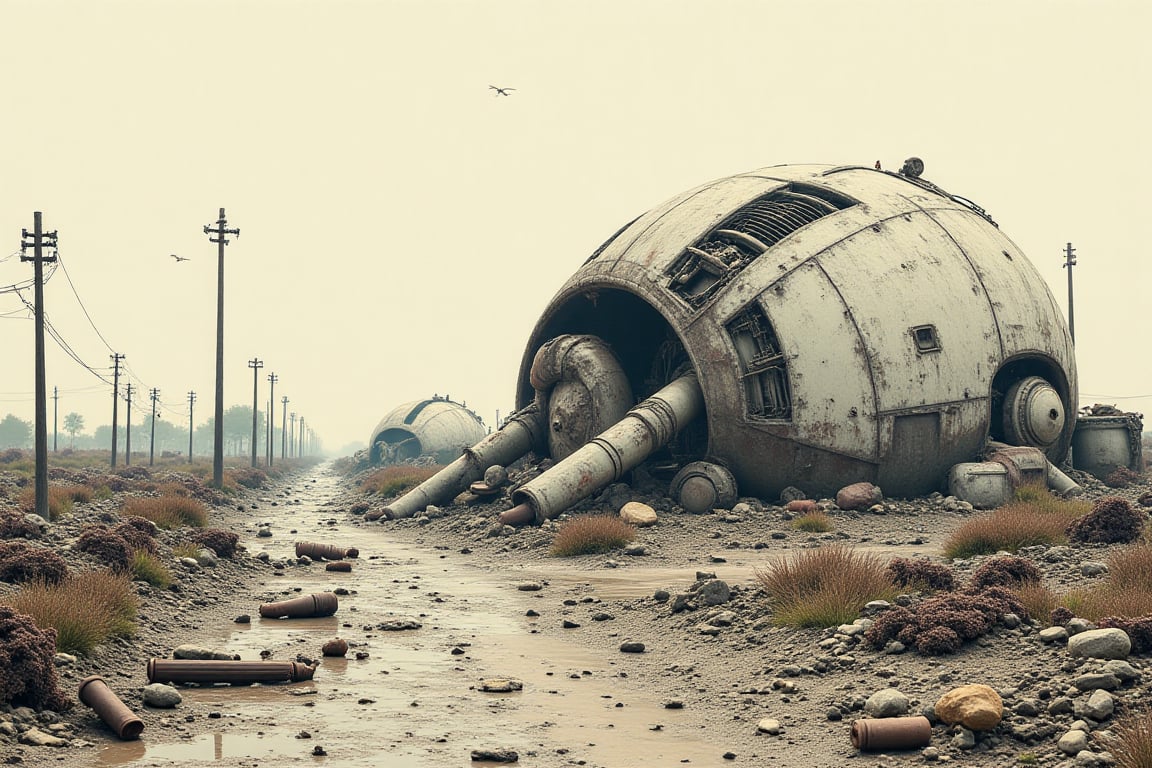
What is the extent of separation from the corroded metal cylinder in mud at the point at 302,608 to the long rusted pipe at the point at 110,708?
536 centimetres

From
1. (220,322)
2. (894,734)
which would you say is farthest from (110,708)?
(220,322)

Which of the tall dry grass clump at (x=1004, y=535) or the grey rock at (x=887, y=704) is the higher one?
the tall dry grass clump at (x=1004, y=535)

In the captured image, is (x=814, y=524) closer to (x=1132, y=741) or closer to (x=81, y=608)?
(x=81, y=608)

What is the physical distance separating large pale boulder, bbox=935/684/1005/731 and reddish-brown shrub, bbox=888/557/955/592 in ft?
14.2

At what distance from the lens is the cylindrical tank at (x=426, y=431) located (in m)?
84.3

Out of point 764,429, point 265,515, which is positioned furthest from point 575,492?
point 265,515

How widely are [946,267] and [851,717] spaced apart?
772 inches

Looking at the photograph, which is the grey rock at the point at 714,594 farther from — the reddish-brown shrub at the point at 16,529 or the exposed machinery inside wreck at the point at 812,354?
the reddish-brown shrub at the point at 16,529

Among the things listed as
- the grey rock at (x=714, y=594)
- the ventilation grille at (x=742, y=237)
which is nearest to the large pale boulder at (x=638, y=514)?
the ventilation grille at (x=742, y=237)

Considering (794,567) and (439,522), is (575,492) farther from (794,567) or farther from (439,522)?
(794,567)

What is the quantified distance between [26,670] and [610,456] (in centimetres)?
1694

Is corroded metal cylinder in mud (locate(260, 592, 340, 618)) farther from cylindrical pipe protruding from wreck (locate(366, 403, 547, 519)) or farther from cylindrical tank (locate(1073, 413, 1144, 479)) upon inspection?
cylindrical tank (locate(1073, 413, 1144, 479))

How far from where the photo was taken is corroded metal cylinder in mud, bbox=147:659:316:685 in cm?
1077

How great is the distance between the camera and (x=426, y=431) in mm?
85062
